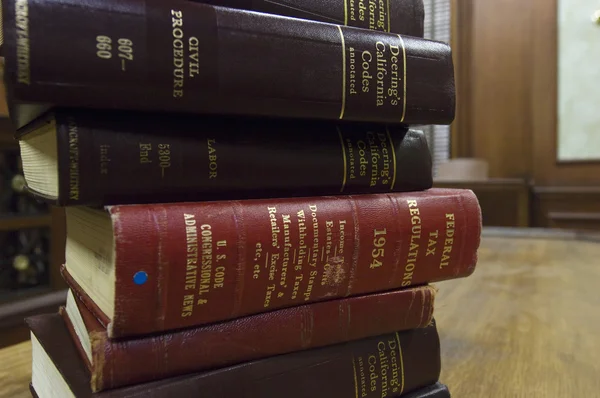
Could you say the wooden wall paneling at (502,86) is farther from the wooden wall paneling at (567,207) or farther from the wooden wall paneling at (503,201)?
the wooden wall paneling at (503,201)

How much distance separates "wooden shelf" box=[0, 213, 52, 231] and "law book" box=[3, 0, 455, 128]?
1356 mm

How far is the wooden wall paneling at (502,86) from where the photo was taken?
259 centimetres

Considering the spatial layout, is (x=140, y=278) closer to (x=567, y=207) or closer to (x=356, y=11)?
(x=356, y=11)

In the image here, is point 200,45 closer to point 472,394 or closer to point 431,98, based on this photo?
point 431,98

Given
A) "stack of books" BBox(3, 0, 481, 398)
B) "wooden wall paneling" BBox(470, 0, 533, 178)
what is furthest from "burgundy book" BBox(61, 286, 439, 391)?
"wooden wall paneling" BBox(470, 0, 533, 178)

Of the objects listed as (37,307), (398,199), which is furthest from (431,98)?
(37,307)

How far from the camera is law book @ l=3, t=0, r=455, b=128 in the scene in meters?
0.24

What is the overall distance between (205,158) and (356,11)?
0.17 metres

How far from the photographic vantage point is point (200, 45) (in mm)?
281

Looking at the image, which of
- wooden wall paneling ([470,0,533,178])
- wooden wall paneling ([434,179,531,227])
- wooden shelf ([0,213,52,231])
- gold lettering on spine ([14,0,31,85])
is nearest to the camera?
gold lettering on spine ([14,0,31,85])

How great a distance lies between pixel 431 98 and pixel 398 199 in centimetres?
8

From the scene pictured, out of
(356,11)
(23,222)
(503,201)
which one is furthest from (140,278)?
(503,201)

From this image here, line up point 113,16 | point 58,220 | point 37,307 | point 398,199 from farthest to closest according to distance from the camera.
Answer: point 58,220 < point 37,307 < point 398,199 < point 113,16

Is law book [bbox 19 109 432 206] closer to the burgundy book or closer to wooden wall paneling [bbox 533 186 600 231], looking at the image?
the burgundy book
